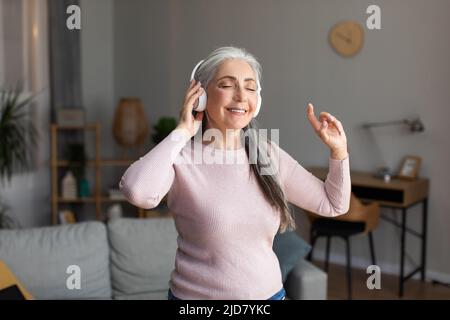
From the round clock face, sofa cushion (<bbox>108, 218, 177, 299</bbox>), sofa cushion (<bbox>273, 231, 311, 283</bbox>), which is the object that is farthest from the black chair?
sofa cushion (<bbox>108, 218, 177, 299</bbox>)

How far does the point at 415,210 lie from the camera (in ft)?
12.5

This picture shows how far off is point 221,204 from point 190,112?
14 centimetres

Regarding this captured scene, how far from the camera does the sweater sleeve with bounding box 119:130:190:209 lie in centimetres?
88

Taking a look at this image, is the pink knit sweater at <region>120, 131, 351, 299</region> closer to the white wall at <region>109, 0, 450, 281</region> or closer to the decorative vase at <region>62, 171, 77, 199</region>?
the white wall at <region>109, 0, 450, 281</region>

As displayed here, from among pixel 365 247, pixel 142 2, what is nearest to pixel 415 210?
pixel 365 247

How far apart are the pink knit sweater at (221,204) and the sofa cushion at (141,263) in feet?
5.54

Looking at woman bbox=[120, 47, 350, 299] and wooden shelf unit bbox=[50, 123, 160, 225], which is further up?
woman bbox=[120, 47, 350, 299]

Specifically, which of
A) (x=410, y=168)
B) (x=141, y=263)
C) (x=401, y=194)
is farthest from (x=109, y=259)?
(x=410, y=168)

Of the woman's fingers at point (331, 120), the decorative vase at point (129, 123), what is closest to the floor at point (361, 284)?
the decorative vase at point (129, 123)

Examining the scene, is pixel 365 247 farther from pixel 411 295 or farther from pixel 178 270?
pixel 178 270

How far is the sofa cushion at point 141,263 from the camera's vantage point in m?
2.62

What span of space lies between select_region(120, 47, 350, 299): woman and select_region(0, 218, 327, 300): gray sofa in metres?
1.65

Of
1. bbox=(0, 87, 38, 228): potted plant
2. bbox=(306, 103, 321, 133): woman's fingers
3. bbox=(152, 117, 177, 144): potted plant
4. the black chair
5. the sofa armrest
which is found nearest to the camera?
bbox=(306, 103, 321, 133): woman's fingers

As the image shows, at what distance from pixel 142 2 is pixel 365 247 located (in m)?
2.27
